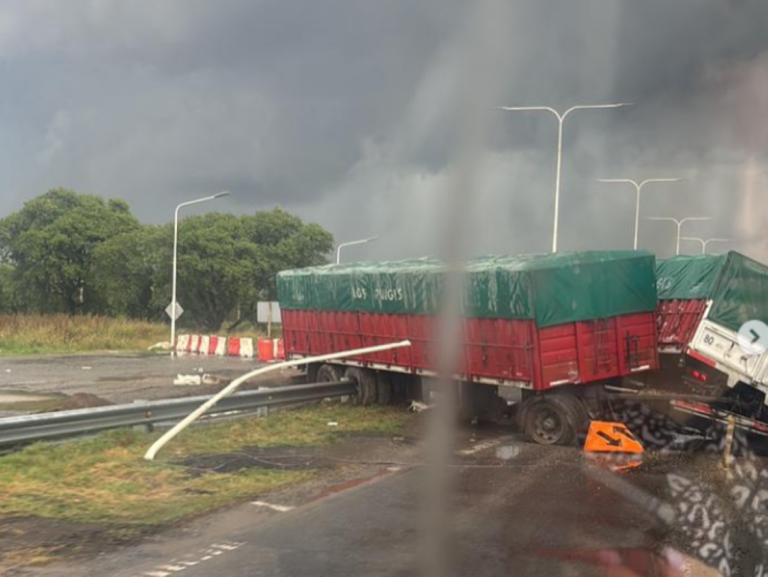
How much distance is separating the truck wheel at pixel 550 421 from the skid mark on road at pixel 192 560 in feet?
20.6

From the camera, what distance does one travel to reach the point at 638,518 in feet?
23.1

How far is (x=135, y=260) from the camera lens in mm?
52500

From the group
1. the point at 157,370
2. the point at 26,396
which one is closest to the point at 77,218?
the point at 157,370

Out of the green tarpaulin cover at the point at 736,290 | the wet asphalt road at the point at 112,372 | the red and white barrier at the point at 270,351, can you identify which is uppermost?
the green tarpaulin cover at the point at 736,290

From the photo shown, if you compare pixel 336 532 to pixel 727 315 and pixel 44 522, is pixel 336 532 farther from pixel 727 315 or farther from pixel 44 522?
pixel 727 315

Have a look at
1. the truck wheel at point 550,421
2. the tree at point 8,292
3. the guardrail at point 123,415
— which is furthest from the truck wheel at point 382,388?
the tree at point 8,292

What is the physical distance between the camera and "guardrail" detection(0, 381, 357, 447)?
9141 mm

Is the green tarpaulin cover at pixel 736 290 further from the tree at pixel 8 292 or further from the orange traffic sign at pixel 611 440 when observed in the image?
the tree at pixel 8 292

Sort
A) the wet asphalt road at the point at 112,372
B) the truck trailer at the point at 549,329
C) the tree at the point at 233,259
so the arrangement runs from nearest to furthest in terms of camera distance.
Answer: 1. the truck trailer at the point at 549,329
2. the wet asphalt road at the point at 112,372
3. the tree at the point at 233,259

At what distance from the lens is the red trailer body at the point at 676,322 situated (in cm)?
1238

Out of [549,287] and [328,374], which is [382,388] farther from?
[549,287]

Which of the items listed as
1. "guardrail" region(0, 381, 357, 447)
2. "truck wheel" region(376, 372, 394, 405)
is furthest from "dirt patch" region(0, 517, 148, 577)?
"truck wheel" region(376, 372, 394, 405)

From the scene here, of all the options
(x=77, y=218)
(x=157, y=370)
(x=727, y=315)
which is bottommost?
(x=157, y=370)

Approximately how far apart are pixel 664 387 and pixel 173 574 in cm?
959
